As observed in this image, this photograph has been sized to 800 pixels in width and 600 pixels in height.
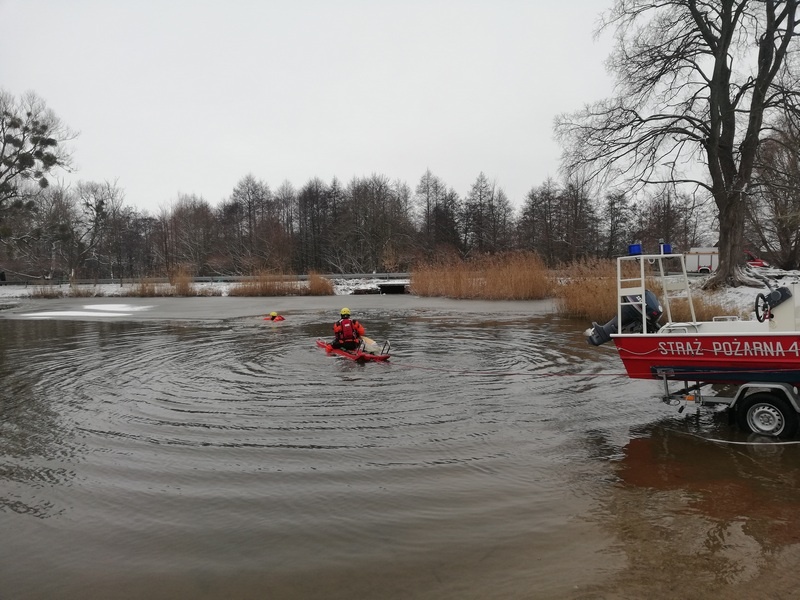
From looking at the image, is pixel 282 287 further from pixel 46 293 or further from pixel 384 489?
pixel 384 489

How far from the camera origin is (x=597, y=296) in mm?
19125

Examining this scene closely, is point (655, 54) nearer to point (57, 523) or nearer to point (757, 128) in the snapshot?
point (757, 128)

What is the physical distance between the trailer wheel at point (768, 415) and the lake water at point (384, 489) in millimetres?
192

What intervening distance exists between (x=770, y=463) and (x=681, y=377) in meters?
→ 1.39

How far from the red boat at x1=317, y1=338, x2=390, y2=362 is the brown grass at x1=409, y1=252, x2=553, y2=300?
17.4m

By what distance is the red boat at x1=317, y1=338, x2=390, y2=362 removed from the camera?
37.9 feet

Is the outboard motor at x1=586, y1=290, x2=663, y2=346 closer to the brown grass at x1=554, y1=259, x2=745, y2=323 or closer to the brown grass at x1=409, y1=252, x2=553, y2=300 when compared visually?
the brown grass at x1=554, y1=259, x2=745, y2=323

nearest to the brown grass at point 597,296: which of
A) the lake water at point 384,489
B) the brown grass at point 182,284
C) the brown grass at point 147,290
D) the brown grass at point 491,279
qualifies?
the brown grass at point 491,279

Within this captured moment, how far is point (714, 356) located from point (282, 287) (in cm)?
3362

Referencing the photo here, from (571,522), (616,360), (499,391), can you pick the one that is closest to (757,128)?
(616,360)

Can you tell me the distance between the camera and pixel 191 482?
5.38 m

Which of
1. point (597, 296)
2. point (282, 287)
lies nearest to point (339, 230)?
point (282, 287)

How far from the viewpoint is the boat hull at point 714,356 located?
19.5ft

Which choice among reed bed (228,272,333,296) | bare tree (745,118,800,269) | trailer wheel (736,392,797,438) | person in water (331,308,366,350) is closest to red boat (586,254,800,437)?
trailer wheel (736,392,797,438)
